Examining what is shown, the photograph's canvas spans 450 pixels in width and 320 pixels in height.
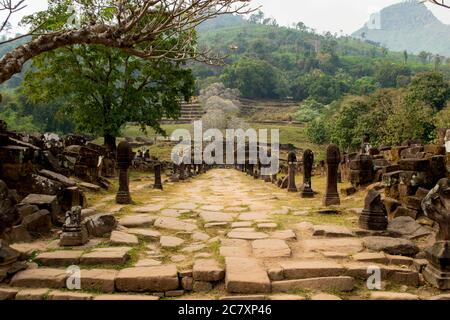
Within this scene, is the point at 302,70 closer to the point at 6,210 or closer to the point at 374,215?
the point at 374,215

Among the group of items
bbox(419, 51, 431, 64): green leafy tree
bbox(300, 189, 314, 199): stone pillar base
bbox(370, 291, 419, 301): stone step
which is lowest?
bbox(300, 189, 314, 199): stone pillar base

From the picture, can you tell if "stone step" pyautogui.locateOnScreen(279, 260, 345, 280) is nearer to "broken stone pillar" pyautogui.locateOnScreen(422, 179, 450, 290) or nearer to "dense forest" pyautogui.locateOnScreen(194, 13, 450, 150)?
"broken stone pillar" pyautogui.locateOnScreen(422, 179, 450, 290)

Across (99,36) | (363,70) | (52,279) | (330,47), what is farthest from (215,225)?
(330,47)

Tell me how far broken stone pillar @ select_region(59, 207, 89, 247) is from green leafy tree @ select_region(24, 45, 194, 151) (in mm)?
14715

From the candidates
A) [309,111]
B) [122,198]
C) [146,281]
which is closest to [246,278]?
[146,281]

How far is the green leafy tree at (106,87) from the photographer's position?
62.8 feet

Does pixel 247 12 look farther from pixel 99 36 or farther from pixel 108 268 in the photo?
pixel 108 268

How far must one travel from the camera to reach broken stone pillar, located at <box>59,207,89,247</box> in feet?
16.1

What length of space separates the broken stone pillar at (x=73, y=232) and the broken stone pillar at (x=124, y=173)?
3.22 m

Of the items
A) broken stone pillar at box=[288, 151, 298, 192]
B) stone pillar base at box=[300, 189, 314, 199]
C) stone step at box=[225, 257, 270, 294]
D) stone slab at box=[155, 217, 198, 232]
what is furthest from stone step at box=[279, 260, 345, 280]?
broken stone pillar at box=[288, 151, 298, 192]

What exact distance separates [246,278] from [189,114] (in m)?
78.1

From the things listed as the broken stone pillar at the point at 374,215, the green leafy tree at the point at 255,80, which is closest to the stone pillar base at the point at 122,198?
the broken stone pillar at the point at 374,215

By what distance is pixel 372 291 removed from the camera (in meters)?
3.91

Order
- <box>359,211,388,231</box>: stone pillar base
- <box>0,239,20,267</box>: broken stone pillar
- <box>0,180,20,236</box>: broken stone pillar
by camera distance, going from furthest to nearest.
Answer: <box>359,211,388,231</box>: stone pillar base, <box>0,180,20,236</box>: broken stone pillar, <box>0,239,20,267</box>: broken stone pillar
